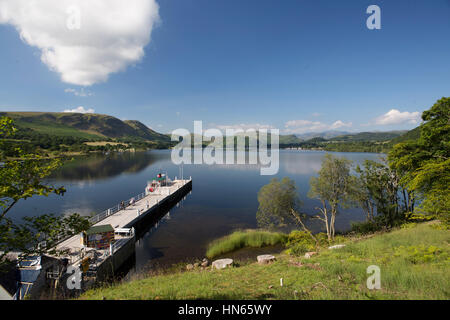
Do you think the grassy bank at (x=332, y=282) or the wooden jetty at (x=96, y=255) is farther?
the wooden jetty at (x=96, y=255)

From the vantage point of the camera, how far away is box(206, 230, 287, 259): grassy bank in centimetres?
2194

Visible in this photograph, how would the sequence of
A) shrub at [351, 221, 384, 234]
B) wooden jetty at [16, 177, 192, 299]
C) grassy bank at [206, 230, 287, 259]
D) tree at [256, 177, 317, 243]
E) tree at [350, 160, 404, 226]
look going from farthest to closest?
tree at [256, 177, 317, 243] → tree at [350, 160, 404, 226] → shrub at [351, 221, 384, 234] → grassy bank at [206, 230, 287, 259] → wooden jetty at [16, 177, 192, 299]

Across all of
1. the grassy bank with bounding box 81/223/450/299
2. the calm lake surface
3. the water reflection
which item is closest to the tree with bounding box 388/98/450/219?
the grassy bank with bounding box 81/223/450/299

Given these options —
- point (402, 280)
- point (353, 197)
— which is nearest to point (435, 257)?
point (402, 280)

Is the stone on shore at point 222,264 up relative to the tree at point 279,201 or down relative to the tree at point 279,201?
down

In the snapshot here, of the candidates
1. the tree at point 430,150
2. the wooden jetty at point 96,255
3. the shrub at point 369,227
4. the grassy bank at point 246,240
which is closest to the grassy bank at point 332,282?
the tree at point 430,150

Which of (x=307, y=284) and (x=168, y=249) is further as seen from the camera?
(x=168, y=249)

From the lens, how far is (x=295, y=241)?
67.1 feet

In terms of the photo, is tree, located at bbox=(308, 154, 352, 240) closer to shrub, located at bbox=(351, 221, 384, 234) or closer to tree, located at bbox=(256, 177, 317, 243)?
tree, located at bbox=(256, 177, 317, 243)

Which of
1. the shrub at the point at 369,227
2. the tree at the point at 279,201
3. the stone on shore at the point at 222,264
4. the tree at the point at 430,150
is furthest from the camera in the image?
the tree at the point at 279,201

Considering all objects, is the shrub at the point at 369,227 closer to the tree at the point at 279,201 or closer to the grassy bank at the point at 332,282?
the tree at the point at 279,201

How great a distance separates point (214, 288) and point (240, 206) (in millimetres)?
29736

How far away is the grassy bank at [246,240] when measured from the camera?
21938mm
